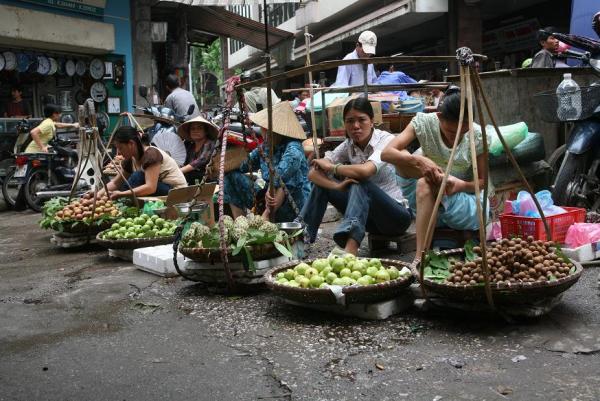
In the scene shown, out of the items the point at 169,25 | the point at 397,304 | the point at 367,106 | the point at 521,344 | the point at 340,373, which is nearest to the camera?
the point at 340,373

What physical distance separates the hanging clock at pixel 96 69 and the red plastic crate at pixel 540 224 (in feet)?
38.7

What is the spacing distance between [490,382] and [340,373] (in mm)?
612

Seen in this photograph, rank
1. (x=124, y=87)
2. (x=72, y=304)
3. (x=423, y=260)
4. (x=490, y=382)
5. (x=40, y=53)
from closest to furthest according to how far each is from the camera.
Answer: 1. (x=490, y=382)
2. (x=423, y=260)
3. (x=72, y=304)
4. (x=40, y=53)
5. (x=124, y=87)

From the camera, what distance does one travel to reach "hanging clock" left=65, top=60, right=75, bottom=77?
13977mm

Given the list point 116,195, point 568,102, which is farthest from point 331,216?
point 568,102

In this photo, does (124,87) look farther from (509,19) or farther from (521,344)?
(521,344)

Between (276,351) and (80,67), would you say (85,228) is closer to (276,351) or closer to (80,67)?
(276,351)

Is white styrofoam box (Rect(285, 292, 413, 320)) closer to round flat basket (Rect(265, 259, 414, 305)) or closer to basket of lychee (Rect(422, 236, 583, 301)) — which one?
round flat basket (Rect(265, 259, 414, 305))

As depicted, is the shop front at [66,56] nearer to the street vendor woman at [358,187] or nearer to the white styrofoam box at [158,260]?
the white styrofoam box at [158,260]

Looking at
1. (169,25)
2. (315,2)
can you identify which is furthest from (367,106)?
(315,2)

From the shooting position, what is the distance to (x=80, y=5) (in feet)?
45.0

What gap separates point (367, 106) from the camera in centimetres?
465

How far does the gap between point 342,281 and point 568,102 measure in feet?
8.56

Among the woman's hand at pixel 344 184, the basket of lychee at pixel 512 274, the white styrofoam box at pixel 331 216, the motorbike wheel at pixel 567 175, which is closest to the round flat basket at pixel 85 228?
the white styrofoam box at pixel 331 216
